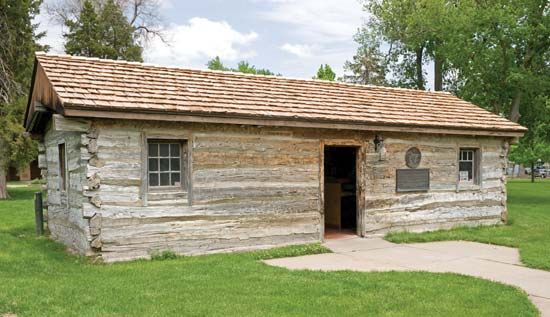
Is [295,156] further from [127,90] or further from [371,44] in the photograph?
[371,44]

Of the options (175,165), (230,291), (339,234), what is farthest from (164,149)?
(339,234)

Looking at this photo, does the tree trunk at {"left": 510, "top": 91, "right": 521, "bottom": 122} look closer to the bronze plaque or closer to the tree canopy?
the tree canopy

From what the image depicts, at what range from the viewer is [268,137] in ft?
34.2

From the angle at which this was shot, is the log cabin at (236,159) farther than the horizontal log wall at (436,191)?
No

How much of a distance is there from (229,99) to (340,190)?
4.27 metres

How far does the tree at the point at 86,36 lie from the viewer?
1414 inches

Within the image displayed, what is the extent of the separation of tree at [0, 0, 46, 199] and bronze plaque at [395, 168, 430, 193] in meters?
18.1

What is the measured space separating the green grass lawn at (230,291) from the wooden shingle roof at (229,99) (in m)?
2.53

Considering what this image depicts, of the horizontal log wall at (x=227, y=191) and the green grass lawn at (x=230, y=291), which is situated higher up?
the horizontal log wall at (x=227, y=191)

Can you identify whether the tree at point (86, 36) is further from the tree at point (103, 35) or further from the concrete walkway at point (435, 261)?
the concrete walkway at point (435, 261)

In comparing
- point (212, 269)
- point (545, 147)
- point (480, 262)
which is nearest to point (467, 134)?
point (480, 262)

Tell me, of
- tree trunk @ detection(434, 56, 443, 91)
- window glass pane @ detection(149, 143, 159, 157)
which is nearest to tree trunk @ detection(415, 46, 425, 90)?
tree trunk @ detection(434, 56, 443, 91)

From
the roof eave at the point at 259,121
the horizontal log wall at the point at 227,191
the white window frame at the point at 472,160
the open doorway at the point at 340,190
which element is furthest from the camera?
the white window frame at the point at 472,160

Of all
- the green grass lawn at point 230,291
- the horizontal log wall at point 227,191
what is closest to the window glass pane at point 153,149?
the horizontal log wall at point 227,191
